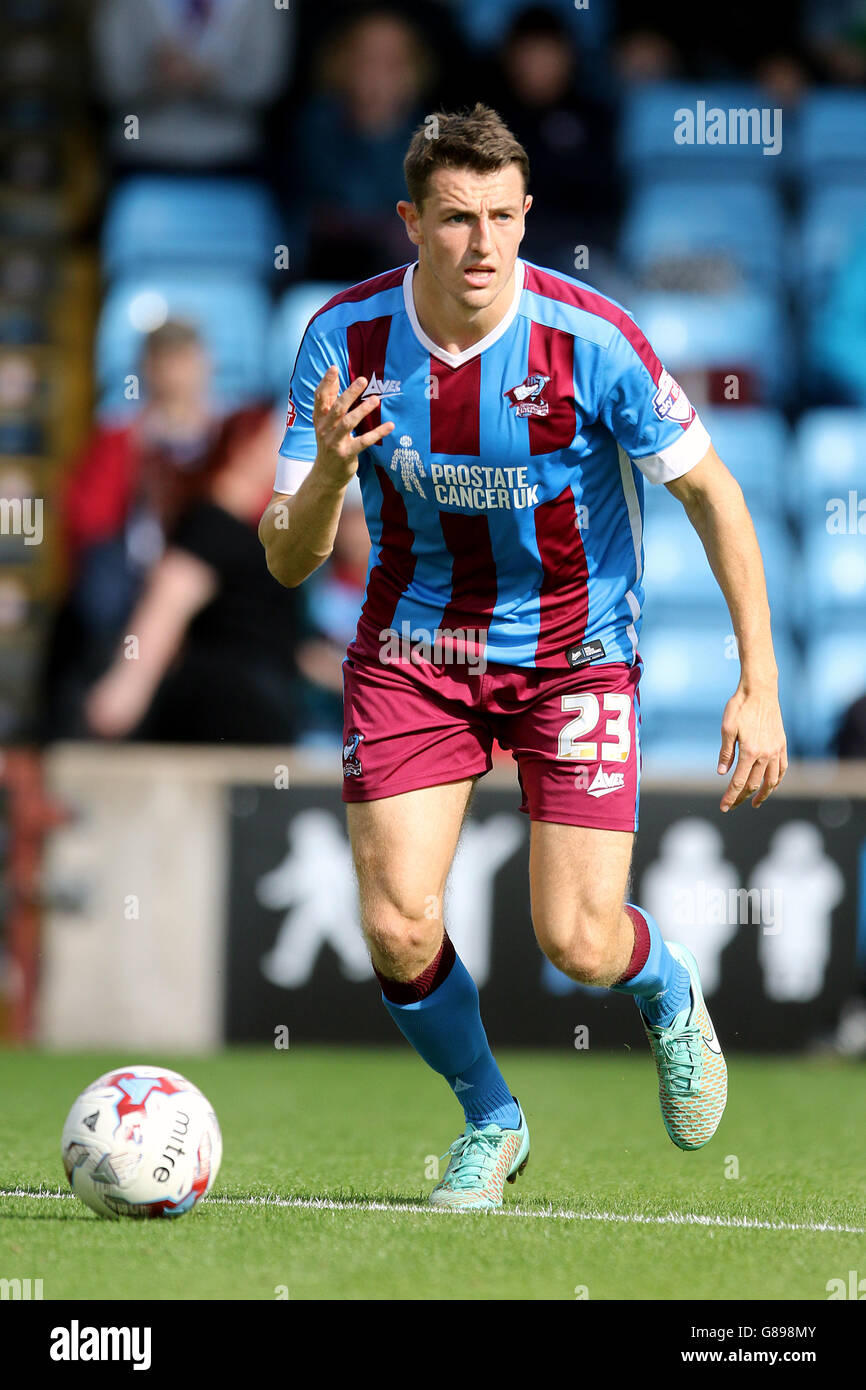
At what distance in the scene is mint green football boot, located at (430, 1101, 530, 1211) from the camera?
14.0ft

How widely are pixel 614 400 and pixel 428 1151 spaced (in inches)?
86.9

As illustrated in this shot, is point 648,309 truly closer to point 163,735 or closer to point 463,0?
point 463,0

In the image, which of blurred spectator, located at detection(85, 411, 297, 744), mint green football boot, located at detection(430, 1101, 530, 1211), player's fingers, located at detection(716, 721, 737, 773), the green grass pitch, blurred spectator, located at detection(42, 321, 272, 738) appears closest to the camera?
the green grass pitch

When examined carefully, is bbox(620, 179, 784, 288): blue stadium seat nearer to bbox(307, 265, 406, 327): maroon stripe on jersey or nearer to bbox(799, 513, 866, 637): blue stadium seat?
bbox(799, 513, 866, 637): blue stadium seat

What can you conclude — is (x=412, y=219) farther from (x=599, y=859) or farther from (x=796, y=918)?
(x=796, y=918)

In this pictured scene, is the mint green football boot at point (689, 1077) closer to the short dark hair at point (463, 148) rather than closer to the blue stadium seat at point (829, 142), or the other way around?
the short dark hair at point (463, 148)

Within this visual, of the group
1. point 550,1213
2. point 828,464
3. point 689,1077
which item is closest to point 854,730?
point 828,464

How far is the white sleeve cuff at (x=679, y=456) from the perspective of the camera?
4312 mm

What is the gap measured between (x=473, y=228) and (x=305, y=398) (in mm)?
569

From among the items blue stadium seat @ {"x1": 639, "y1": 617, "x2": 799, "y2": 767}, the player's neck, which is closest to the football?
the player's neck

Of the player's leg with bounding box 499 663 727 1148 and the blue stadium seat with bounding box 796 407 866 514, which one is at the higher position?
the blue stadium seat with bounding box 796 407 866 514

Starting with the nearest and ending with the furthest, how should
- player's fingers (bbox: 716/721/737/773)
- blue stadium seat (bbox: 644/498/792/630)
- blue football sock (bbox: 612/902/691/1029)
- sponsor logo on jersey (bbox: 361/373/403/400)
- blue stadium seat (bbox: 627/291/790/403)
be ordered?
player's fingers (bbox: 716/721/737/773) → sponsor logo on jersey (bbox: 361/373/403/400) → blue football sock (bbox: 612/902/691/1029) → blue stadium seat (bbox: 644/498/792/630) → blue stadium seat (bbox: 627/291/790/403)

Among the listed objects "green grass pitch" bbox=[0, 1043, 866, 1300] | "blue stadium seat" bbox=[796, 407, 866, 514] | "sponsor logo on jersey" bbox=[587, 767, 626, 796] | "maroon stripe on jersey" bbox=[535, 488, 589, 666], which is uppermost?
"blue stadium seat" bbox=[796, 407, 866, 514]

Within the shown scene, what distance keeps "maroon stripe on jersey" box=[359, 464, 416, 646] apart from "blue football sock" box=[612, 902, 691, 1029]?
2.97 ft
